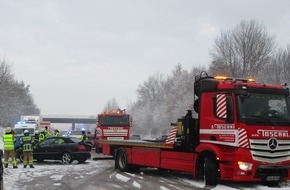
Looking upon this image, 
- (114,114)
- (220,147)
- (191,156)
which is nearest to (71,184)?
(191,156)

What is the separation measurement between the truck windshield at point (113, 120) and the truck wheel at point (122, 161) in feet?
38.1

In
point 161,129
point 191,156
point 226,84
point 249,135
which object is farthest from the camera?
point 161,129

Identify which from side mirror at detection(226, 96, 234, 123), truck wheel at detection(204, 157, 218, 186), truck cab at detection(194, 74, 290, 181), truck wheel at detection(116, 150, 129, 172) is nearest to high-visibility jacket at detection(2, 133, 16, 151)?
truck wheel at detection(116, 150, 129, 172)

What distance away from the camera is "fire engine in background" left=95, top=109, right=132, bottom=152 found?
2802cm

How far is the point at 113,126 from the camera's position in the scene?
28234 millimetres

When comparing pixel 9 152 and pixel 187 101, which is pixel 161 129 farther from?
pixel 9 152

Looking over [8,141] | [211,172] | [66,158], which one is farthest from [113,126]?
[211,172]

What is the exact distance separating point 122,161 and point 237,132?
6648mm

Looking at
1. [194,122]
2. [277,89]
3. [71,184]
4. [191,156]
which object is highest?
[277,89]

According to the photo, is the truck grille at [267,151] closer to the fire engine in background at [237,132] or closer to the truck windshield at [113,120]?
the fire engine in background at [237,132]

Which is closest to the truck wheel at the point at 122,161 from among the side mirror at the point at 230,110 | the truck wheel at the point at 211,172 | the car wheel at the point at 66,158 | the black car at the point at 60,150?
the black car at the point at 60,150

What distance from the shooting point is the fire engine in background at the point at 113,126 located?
28.0m

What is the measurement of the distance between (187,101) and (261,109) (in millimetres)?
52674

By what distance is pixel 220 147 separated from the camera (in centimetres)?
1135
